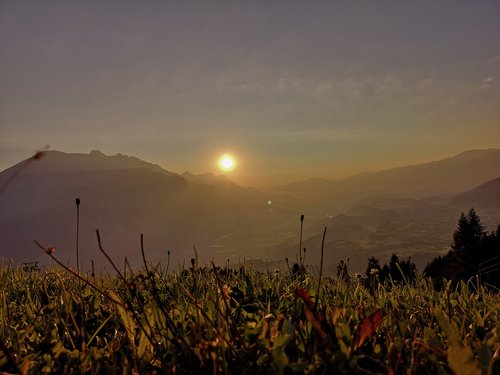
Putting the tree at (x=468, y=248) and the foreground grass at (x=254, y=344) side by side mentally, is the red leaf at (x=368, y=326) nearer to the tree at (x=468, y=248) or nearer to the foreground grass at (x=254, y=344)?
the foreground grass at (x=254, y=344)

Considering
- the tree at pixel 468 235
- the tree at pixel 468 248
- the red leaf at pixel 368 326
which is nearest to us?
the red leaf at pixel 368 326

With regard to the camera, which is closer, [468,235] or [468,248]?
[468,248]

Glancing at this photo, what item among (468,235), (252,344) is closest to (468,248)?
(468,235)

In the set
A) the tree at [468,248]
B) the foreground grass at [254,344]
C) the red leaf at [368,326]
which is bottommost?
the tree at [468,248]

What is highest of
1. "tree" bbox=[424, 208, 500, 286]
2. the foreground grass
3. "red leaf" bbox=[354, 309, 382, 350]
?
"red leaf" bbox=[354, 309, 382, 350]

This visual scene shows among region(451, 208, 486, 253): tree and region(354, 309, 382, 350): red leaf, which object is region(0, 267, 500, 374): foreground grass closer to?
region(354, 309, 382, 350): red leaf

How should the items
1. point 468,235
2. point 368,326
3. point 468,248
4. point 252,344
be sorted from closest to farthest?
point 368,326 → point 252,344 → point 468,248 → point 468,235

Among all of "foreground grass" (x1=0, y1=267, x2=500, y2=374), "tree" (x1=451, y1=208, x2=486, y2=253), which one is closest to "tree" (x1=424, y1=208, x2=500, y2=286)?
"tree" (x1=451, y1=208, x2=486, y2=253)

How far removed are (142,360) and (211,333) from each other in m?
0.43

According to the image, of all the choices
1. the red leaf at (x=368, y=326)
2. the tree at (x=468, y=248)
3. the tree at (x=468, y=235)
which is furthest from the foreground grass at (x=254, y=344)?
the tree at (x=468, y=235)

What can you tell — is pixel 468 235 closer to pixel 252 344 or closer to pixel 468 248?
pixel 468 248

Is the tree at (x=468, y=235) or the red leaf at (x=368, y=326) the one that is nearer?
the red leaf at (x=368, y=326)

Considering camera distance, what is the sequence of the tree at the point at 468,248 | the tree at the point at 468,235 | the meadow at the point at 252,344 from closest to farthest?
the meadow at the point at 252,344
the tree at the point at 468,248
the tree at the point at 468,235

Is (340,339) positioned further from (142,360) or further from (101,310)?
(101,310)
